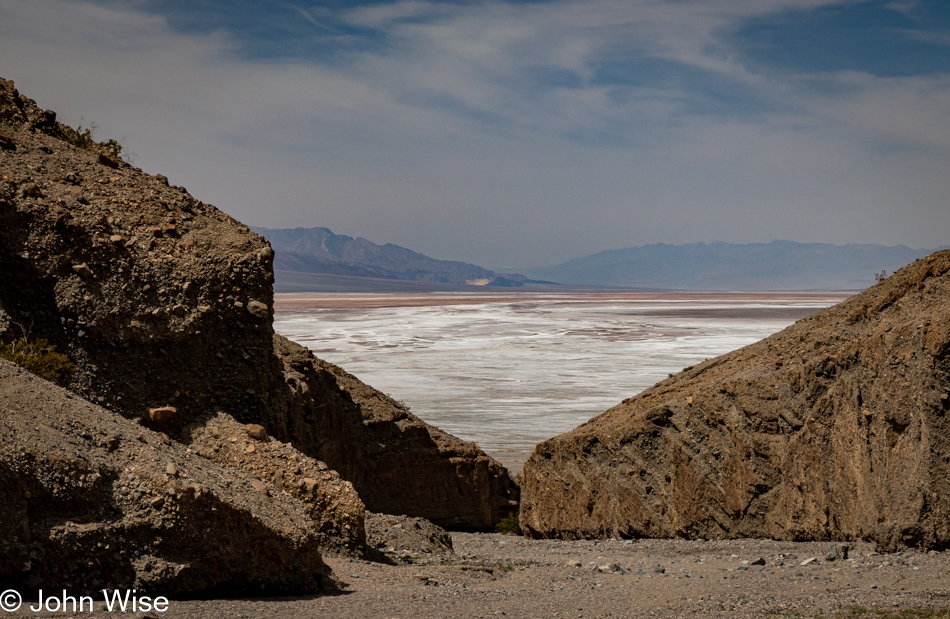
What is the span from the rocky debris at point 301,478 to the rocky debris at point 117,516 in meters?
1.35

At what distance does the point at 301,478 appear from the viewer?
782 centimetres

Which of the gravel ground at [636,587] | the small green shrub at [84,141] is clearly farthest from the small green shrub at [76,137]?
the gravel ground at [636,587]

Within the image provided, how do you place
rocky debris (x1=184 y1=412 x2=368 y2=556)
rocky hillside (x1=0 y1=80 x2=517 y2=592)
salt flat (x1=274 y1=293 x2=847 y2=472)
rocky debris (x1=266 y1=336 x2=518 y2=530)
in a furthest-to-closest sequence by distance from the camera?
salt flat (x1=274 y1=293 x2=847 y2=472) → rocky debris (x1=266 y1=336 x2=518 y2=530) → rocky hillside (x1=0 y1=80 x2=517 y2=592) → rocky debris (x1=184 y1=412 x2=368 y2=556)

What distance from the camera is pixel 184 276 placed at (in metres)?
8.58

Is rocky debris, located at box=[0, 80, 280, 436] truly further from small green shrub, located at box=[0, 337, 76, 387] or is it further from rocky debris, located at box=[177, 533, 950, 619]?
rocky debris, located at box=[177, 533, 950, 619]

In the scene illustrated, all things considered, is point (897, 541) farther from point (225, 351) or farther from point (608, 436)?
point (225, 351)

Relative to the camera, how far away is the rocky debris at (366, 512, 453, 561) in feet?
28.8

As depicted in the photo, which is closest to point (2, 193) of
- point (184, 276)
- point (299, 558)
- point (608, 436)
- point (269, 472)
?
point (184, 276)

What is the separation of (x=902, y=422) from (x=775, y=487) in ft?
6.02

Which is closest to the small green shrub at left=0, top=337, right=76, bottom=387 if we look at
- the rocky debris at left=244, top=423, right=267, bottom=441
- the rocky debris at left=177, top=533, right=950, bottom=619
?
the rocky debris at left=244, top=423, right=267, bottom=441

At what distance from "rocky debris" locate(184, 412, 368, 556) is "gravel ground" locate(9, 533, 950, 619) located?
1.30ft

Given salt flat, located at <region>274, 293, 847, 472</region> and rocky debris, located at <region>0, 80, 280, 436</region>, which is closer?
rocky debris, located at <region>0, 80, 280, 436</region>

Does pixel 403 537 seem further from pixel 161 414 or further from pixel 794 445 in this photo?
pixel 794 445

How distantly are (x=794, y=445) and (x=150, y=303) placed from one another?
706cm
